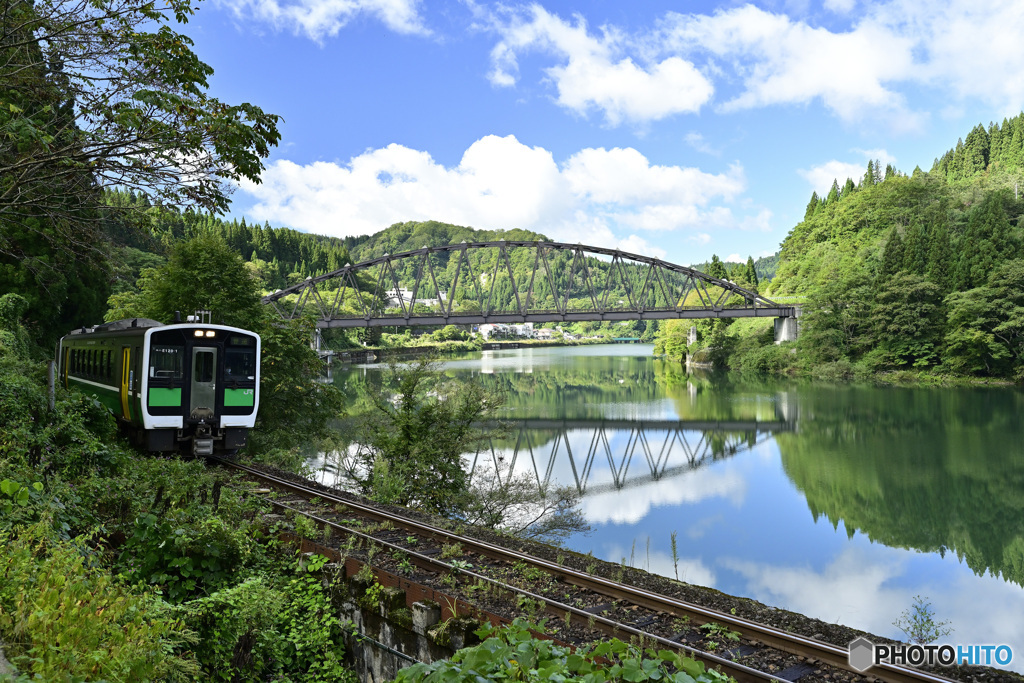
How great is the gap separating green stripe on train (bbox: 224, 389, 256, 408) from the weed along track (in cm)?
454

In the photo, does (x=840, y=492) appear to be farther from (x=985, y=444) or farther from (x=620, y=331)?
(x=620, y=331)

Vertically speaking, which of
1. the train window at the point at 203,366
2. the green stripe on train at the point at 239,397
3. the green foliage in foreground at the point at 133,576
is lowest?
the green foliage in foreground at the point at 133,576

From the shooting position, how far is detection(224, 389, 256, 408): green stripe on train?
44.9 feet

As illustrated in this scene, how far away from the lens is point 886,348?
5138 cm

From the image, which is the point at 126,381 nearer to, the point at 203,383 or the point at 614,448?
the point at 203,383

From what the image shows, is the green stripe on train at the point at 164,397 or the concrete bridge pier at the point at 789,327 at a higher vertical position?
the concrete bridge pier at the point at 789,327

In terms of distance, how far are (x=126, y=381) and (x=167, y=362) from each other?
1.10 meters

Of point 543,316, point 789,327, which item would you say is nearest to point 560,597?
point 543,316

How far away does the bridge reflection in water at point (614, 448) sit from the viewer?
75.6 ft

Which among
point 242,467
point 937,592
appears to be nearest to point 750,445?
point 937,592

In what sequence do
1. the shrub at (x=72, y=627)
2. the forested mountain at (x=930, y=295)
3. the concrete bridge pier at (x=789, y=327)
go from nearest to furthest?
the shrub at (x=72, y=627) → the forested mountain at (x=930, y=295) → the concrete bridge pier at (x=789, y=327)

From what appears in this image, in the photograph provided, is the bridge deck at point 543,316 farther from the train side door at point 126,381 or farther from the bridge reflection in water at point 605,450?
the train side door at point 126,381

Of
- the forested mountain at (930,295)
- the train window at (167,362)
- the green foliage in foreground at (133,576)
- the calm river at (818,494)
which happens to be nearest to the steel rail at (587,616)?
the green foliage in foreground at (133,576)

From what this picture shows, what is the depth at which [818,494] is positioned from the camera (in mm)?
20094
